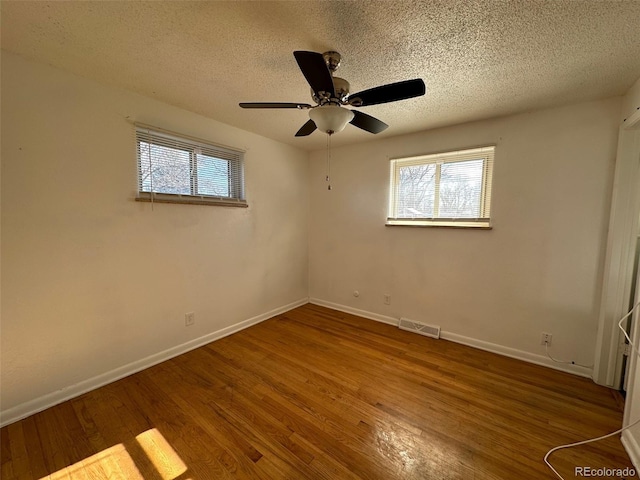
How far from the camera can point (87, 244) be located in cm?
188

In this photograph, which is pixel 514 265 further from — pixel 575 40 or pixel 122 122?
pixel 122 122

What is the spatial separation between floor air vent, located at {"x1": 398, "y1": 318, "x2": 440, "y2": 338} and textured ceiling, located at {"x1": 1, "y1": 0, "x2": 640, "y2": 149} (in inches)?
90.1

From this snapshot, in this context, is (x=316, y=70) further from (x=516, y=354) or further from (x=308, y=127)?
(x=516, y=354)

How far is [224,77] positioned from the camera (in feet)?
5.93

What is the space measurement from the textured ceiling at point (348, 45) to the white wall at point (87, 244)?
27 cm

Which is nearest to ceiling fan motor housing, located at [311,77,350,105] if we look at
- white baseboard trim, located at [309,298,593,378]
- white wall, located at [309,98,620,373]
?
white wall, located at [309,98,620,373]

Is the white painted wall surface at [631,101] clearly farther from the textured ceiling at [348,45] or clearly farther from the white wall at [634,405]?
the white wall at [634,405]

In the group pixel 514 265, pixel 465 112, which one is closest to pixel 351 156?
pixel 465 112

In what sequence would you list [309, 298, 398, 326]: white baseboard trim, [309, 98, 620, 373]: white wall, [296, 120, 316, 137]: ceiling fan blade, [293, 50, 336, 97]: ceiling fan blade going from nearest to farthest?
[293, 50, 336, 97]: ceiling fan blade → [296, 120, 316, 137]: ceiling fan blade → [309, 98, 620, 373]: white wall → [309, 298, 398, 326]: white baseboard trim

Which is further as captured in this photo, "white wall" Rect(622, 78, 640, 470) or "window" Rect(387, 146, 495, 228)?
"window" Rect(387, 146, 495, 228)

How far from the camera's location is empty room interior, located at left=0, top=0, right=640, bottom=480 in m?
1.35

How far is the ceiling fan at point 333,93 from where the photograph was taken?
121 cm

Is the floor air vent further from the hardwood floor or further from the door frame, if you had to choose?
the door frame

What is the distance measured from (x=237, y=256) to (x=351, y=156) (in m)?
1.94
